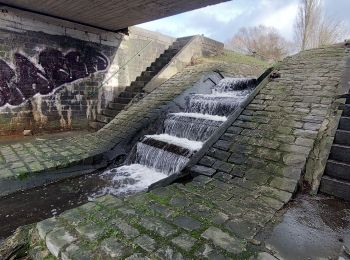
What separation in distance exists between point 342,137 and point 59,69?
25.7 ft

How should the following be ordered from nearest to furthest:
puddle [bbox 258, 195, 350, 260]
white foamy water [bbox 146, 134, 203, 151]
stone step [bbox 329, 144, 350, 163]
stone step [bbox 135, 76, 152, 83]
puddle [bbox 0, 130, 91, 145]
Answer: puddle [bbox 258, 195, 350, 260] < stone step [bbox 329, 144, 350, 163] < white foamy water [bbox 146, 134, 203, 151] < puddle [bbox 0, 130, 91, 145] < stone step [bbox 135, 76, 152, 83]

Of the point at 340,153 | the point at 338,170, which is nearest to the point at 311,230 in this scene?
the point at 338,170

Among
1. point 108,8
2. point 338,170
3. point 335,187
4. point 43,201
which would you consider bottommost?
point 43,201

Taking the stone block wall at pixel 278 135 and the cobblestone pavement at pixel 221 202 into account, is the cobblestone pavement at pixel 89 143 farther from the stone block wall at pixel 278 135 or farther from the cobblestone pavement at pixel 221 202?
the stone block wall at pixel 278 135

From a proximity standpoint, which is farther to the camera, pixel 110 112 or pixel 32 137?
pixel 110 112

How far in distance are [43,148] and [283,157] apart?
5.28m

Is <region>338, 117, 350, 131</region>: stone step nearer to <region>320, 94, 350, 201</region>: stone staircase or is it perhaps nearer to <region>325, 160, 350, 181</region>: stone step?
<region>320, 94, 350, 201</region>: stone staircase

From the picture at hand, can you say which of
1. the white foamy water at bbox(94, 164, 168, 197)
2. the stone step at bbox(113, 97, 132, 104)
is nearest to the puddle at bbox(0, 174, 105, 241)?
the white foamy water at bbox(94, 164, 168, 197)

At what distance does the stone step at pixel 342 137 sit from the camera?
12.7 ft

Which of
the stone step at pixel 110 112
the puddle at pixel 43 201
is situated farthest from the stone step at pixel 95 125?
the puddle at pixel 43 201

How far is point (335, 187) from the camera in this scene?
11.6 ft

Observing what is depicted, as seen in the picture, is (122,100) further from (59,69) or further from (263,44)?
(263,44)

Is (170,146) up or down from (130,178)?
up

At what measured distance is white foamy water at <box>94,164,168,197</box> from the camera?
4.74m
